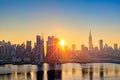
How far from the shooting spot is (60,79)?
75.8 meters

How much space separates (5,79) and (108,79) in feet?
76.7

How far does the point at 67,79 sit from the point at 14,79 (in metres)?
12.1

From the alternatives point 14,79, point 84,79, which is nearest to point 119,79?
point 84,79

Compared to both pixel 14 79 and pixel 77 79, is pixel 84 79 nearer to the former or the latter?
pixel 77 79

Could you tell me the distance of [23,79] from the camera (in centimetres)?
7606

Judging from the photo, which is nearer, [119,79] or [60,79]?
[119,79]

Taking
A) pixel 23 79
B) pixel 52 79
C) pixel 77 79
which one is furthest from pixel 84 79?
pixel 23 79

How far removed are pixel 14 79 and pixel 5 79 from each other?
83.1 inches

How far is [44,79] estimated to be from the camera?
245 feet

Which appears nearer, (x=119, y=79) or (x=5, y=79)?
(x=119, y=79)

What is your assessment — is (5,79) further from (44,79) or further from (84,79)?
(84,79)

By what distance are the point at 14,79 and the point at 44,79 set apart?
23.4ft

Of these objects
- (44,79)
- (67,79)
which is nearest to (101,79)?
(67,79)

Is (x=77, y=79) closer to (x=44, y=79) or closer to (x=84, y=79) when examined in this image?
(x=84, y=79)
